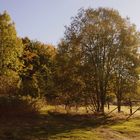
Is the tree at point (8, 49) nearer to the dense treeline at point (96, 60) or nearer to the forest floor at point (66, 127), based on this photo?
the dense treeline at point (96, 60)

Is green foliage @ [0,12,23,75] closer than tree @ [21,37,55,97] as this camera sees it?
Yes

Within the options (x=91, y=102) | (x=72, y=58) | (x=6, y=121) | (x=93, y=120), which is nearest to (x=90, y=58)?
(x=72, y=58)

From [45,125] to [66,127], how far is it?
159 centimetres

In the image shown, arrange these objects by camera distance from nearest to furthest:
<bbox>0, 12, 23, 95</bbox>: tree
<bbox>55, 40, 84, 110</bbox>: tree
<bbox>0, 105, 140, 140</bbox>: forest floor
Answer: <bbox>0, 105, 140, 140</bbox>: forest floor → <bbox>55, 40, 84, 110</bbox>: tree → <bbox>0, 12, 23, 95</bbox>: tree

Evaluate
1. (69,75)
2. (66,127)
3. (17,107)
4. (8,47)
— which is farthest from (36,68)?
Answer: (66,127)

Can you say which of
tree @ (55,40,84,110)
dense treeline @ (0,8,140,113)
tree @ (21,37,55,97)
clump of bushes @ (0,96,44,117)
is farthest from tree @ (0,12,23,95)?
clump of bushes @ (0,96,44,117)

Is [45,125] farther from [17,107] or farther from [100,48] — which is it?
[100,48]

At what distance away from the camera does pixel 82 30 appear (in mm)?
41312

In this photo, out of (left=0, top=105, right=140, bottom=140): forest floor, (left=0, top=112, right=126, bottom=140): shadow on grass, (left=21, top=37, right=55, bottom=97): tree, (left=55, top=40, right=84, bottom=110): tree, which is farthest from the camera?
(left=21, top=37, right=55, bottom=97): tree

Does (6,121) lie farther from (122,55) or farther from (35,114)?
(122,55)

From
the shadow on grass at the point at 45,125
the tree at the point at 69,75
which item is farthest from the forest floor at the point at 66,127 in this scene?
the tree at the point at 69,75

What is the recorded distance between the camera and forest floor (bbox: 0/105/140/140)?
2419cm

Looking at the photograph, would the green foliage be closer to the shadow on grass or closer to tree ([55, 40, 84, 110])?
tree ([55, 40, 84, 110])

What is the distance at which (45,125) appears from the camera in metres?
28.4
